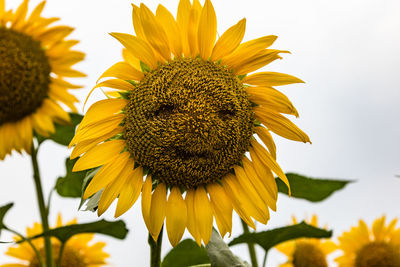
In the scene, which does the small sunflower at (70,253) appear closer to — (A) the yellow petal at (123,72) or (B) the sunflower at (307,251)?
(B) the sunflower at (307,251)

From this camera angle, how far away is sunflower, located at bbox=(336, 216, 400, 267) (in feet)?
10.5

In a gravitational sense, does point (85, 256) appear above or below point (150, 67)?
below

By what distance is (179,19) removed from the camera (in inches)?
58.8

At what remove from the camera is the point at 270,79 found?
1.54m

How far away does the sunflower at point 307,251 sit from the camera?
309 centimetres

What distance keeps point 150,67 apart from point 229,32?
0.29 metres

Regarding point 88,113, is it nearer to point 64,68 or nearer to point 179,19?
point 179,19

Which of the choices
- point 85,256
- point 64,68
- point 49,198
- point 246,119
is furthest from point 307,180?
point 85,256

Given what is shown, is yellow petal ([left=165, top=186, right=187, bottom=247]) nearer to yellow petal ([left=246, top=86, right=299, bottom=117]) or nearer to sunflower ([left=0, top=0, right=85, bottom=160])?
yellow petal ([left=246, top=86, right=299, bottom=117])

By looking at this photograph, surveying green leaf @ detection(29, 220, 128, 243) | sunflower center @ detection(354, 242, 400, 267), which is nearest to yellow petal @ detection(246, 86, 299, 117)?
green leaf @ detection(29, 220, 128, 243)

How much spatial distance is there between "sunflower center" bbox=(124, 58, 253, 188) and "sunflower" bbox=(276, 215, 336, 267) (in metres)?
1.76

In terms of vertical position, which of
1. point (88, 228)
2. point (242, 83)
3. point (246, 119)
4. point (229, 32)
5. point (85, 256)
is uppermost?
point (229, 32)

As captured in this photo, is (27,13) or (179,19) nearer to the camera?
(179,19)

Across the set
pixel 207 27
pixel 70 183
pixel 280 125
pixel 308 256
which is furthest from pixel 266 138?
pixel 308 256
